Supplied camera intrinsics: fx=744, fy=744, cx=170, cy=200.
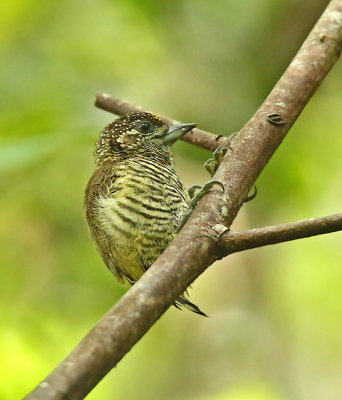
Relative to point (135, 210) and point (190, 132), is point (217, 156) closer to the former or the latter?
point (190, 132)

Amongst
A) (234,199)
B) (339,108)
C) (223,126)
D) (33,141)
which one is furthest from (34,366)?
(339,108)

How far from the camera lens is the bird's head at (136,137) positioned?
3564 mm

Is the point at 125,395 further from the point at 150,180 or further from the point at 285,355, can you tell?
the point at 150,180

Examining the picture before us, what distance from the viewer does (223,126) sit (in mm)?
4215

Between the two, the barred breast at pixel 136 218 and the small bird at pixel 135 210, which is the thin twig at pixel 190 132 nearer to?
the small bird at pixel 135 210

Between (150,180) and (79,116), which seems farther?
(79,116)

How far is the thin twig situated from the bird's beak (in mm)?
39

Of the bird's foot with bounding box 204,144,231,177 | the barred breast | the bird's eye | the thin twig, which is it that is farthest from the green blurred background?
the bird's foot with bounding box 204,144,231,177

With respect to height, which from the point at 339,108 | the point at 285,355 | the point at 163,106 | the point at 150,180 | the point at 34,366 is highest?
the point at 339,108

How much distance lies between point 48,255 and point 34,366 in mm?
854

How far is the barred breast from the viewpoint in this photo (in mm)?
3025

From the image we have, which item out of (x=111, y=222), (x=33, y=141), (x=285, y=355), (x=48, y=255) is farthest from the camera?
(x=285, y=355)

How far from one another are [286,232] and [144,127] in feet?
6.40

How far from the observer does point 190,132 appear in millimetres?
3084
